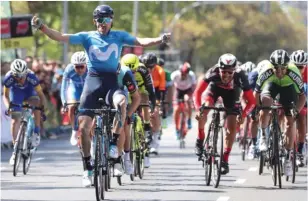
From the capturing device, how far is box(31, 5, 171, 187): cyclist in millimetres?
13922

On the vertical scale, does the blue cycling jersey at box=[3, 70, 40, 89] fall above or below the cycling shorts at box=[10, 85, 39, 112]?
above

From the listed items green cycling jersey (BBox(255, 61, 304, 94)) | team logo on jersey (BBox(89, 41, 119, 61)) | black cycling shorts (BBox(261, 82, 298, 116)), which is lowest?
black cycling shorts (BBox(261, 82, 298, 116))

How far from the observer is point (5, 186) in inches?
622

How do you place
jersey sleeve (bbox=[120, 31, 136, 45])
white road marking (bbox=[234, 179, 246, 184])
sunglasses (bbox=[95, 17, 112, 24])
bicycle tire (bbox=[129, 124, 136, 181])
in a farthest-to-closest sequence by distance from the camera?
white road marking (bbox=[234, 179, 246, 184]) < bicycle tire (bbox=[129, 124, 136, 181]) < jersey sleeve (bbox=[120, 31, 136, 45]) < sunglasses (bbox=[95, 17, 112, 24])

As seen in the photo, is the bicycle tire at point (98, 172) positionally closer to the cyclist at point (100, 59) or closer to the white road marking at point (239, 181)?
the cyclist at point (100, 59)

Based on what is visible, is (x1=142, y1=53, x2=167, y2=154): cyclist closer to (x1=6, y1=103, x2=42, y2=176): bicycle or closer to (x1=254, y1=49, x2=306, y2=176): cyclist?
(x1=6, y1=103, x2=42, y2=176): bicycle

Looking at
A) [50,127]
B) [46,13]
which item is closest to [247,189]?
[50,127]

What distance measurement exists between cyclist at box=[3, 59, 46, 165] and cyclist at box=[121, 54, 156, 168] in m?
1.52

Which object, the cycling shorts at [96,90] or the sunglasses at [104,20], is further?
the sunglasses at [104,20]

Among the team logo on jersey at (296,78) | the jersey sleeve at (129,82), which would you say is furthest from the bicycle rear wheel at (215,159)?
the jersey sleeve at (129,82)

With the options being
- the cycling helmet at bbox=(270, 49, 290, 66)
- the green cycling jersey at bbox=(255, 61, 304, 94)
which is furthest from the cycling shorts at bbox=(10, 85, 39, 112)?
the cycling helmet at bbox=(270, 49, 290, 66)

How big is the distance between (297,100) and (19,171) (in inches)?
185

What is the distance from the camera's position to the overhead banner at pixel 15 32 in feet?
95.2

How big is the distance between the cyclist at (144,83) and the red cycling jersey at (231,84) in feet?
4.83
